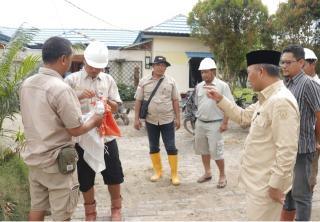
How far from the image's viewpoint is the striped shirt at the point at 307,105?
150 inches

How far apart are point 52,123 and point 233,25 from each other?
10.5 meters

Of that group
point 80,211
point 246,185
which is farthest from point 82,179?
point 246,185

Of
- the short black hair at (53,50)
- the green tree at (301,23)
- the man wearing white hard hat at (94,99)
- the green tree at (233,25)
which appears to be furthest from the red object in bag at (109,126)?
the green tree at (233,25)

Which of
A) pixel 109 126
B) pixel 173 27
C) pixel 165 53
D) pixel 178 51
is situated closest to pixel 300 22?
pixel 178 51

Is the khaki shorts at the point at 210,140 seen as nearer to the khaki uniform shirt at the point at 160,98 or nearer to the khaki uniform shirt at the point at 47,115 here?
the khaki uniform shirt at the point at 160,98

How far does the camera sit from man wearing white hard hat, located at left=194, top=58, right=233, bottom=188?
586 centimetres

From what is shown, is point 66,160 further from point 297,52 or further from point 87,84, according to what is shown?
point 297,52

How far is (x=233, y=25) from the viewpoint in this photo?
12859 millimetres

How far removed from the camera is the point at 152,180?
6332 millimetres

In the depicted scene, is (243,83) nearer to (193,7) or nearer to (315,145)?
(193,7)

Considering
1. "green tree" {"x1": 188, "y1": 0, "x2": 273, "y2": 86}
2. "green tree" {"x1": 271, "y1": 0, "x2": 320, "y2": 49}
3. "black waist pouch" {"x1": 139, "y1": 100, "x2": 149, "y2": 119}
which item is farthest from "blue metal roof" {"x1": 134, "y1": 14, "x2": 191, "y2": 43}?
"black waist pouch" {"x1": 139, "y1": 100, "x2": 149, "y2": 119}

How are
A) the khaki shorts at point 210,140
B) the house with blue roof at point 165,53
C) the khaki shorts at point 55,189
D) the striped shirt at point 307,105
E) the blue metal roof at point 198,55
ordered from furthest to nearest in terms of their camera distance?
the blue metal roof at point 198,55, the house with blue roof at point 165,53, the khaki shorts at point 210,140, the striped shirt at point 307,105, the khaki shorts at point 55,189

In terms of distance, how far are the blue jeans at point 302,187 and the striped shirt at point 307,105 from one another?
0.10m

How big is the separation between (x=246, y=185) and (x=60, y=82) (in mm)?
1669
